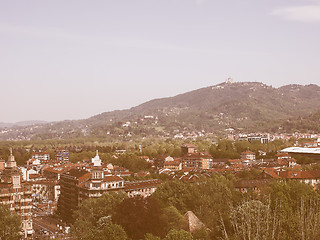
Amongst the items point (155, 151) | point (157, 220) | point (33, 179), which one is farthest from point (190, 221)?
point (155, 151)

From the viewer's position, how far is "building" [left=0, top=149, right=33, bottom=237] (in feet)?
157

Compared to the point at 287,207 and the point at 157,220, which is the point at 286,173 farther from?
the point at 157,220

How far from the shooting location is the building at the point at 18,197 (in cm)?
4797

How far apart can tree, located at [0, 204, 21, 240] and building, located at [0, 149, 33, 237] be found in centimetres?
730

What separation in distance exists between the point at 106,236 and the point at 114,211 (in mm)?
7354

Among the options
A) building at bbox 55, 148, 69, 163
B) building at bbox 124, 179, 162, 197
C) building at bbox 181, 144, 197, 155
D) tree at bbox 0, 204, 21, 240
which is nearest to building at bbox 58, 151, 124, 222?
building at bbox 124, 179, 162, 197

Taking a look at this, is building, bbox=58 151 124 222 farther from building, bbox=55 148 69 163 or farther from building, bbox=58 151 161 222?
building, bbox=55 148 69 163

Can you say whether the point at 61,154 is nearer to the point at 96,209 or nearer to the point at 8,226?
the point at 96,209

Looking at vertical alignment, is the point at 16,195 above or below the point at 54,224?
above

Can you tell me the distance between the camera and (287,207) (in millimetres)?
37875

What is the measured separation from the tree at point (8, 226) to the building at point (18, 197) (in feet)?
24.0

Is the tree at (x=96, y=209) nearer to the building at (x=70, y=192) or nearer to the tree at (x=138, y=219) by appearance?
the tree at (x=138, y=219)

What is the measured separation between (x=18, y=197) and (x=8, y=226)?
10.9 m

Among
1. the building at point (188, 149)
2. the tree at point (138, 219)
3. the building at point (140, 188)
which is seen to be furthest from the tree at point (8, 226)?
the building at point (188, 149)
